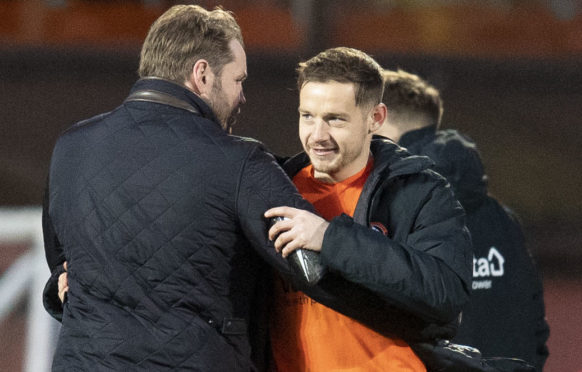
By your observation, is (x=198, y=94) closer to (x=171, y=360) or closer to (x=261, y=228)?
(x=261, y=228)

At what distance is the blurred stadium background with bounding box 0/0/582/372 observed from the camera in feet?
25.2

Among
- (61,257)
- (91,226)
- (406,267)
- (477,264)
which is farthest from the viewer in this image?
(477,264)

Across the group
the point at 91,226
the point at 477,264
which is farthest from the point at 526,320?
the point at 91,226

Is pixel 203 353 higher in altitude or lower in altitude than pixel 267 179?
lower

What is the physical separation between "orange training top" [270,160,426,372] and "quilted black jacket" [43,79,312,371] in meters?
0.14

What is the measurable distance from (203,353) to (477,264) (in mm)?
1447

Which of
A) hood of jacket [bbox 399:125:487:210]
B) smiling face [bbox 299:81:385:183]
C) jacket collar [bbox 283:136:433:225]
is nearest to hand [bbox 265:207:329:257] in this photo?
jacket collar [bbox 283:136:433:225]

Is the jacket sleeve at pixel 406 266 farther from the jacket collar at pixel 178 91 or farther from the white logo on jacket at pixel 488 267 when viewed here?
the white logo on jacket at pixel 488 267

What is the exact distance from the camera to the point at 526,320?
128 inches

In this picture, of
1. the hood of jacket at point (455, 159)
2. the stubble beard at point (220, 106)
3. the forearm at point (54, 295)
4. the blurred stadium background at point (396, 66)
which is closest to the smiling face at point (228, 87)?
the stubble beard at point (220, 106)

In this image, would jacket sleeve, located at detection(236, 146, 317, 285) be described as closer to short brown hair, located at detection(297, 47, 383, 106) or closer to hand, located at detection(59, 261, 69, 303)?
short brown hair, located at detection(297, 47, 383, 106)

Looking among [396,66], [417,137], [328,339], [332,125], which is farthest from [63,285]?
[396,66]

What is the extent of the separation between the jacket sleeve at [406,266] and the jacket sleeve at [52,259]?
85 cm

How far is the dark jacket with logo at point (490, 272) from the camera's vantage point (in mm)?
3172
